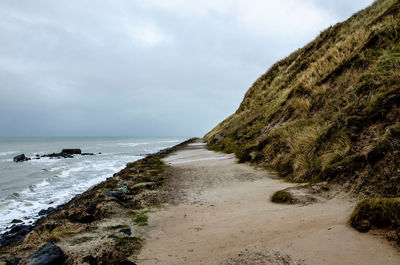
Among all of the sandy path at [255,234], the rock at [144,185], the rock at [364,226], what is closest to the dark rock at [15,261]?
the sandy path at [255,234]

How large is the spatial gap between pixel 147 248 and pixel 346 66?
418 inches

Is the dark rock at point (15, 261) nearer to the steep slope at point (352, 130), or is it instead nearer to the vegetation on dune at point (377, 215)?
the vegetation on dune at point (377, 215)

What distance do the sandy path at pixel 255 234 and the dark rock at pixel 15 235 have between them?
13.1 ft

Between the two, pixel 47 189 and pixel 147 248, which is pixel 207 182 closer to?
→ pixel 147 248

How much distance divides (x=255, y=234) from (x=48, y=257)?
9.14 ft

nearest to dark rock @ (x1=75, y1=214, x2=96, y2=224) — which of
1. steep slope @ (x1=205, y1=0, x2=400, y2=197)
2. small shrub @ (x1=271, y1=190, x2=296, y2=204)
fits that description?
small shrub @ (x1=271, y1=190, x2=296, y2=204)

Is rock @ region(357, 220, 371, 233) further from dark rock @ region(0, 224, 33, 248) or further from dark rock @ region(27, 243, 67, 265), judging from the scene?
dark rock @ region(0, 224, 33, 248)

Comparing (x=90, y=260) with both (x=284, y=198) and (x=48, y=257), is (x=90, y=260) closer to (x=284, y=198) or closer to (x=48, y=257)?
(x=48, y=257)

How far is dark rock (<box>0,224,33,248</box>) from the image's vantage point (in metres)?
5.80

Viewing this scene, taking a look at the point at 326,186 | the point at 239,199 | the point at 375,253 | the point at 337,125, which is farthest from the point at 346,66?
the point at 375,253

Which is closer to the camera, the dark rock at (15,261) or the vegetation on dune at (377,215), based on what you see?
the vegetation on dune at (377,215)

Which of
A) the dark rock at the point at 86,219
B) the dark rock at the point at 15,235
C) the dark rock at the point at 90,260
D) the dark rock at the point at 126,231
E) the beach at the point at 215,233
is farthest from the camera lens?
the dark rock at the point at 15,235

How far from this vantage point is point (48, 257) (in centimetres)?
294

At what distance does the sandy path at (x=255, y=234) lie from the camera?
7.98ft
